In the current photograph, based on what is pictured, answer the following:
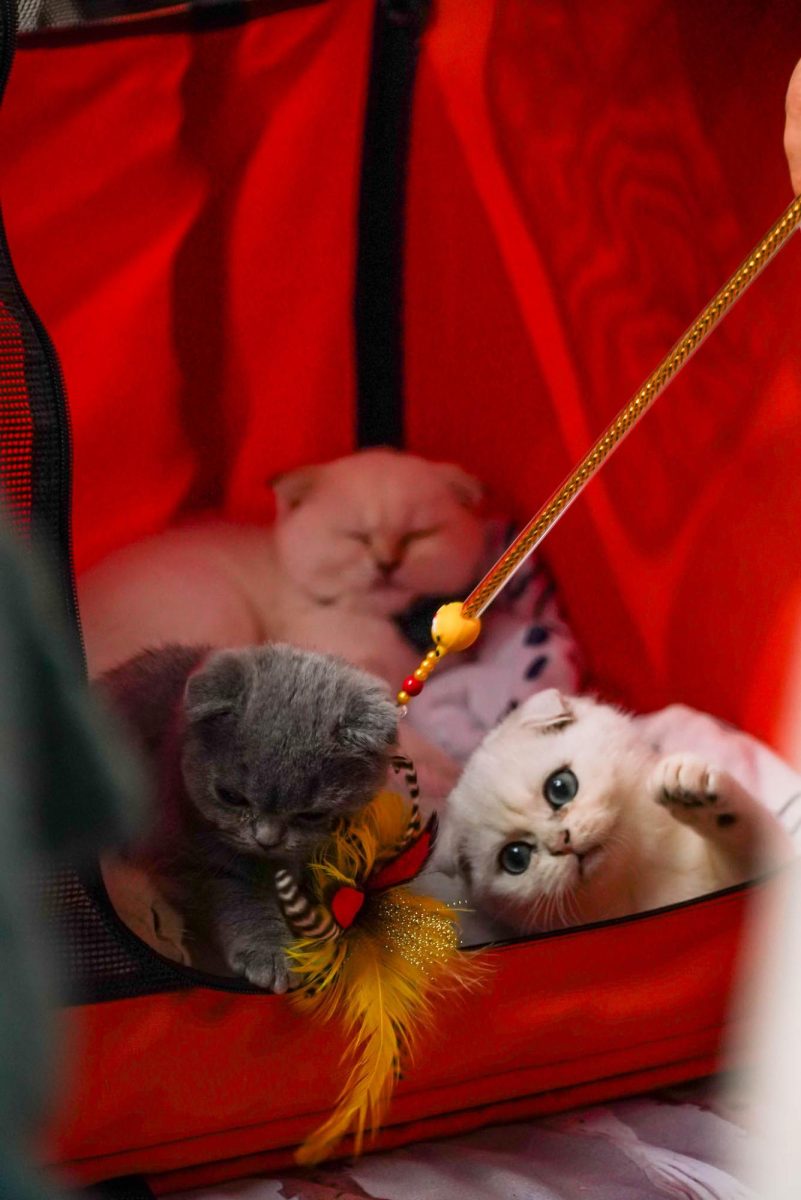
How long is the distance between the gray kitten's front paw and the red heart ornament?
0.05 metres

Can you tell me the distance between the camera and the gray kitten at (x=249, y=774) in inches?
26.4

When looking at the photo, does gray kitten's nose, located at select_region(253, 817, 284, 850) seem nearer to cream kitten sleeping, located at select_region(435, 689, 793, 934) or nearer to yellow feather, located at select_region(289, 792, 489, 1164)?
yellow feather, located at select_region(289, 792, 489, 1164)

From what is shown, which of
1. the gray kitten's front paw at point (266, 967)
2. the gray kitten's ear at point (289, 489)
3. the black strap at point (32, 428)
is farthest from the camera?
the gray kitten's ear at point (289, 489)

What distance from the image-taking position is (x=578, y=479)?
75cm

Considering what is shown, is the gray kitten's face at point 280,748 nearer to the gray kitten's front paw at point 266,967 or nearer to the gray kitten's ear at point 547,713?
the gray kitten's front paw at point 266,967

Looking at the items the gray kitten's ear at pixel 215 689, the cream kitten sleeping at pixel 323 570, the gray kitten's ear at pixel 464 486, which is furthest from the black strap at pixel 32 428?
the gray kitten's ear at pixel 464 486

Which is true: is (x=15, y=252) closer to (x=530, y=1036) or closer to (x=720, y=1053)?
(x=530, y=1036)

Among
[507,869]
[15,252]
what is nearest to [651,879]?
[507,869]

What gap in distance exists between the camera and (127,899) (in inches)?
28.2

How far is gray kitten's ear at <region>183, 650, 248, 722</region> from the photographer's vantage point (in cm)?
67

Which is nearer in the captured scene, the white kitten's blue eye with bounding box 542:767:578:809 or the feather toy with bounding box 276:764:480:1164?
the feather toy with bounding box 276:764:480:1164

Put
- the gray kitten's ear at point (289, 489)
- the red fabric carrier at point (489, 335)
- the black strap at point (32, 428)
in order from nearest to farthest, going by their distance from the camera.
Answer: the black strap at point (32, 428) < the red fabric carrier at point (489, 335) < the gray kitten's ear at point (289, 489)

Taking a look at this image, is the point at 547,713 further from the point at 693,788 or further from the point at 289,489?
the point at 289,489

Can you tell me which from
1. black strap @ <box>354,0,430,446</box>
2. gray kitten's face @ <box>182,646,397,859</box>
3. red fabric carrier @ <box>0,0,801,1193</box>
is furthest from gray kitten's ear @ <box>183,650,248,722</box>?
black strap @ <box>354,0,430,446</box>
